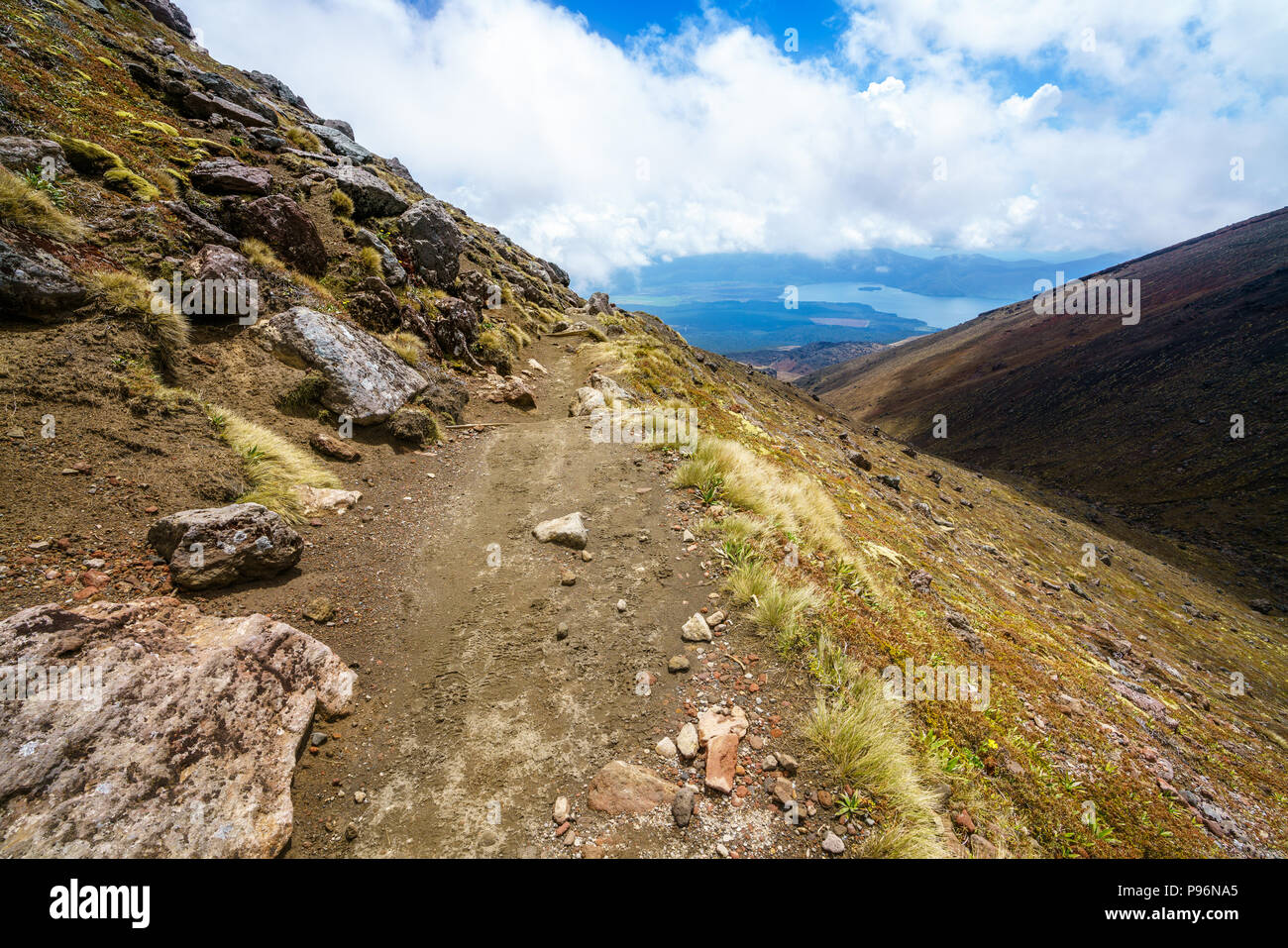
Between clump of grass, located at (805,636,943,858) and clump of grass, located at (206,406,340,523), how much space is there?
25.8ft

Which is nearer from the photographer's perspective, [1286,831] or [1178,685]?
[1286,831]

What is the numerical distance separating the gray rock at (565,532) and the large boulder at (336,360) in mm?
5521

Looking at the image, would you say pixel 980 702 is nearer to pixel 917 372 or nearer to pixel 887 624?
pixel 887 624

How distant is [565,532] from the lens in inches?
312

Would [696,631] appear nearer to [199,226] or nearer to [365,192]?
[199,226]

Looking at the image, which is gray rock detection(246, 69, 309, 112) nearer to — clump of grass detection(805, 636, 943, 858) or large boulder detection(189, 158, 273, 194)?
large boulder detection(189, 158, 273, 194)

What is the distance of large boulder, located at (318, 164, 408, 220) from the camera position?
17.8m

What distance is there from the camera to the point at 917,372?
426 ft

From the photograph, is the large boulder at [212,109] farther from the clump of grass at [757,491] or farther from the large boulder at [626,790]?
the large boulder at [626,790]

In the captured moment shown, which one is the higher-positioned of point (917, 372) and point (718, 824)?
point (917, 372)

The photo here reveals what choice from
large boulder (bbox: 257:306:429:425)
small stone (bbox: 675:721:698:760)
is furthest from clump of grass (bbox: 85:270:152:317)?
small stone (bbox: 675:721:698:760)

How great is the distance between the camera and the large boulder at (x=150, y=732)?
320cm
